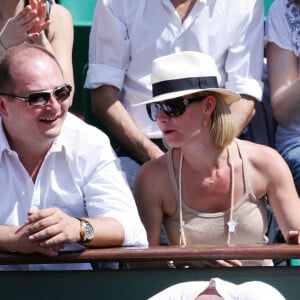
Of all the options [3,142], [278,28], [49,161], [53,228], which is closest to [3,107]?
[3,142]

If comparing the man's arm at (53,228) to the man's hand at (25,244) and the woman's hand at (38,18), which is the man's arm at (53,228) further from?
the woman's hand at (38,18)

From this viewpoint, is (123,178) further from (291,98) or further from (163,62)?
(291,98)

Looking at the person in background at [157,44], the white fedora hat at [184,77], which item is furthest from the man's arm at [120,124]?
the white fedora hat at [184,77]

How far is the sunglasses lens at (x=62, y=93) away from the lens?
3387mm

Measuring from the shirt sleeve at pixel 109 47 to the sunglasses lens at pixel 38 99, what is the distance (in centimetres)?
86

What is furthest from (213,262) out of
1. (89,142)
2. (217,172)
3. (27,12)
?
(27,12)

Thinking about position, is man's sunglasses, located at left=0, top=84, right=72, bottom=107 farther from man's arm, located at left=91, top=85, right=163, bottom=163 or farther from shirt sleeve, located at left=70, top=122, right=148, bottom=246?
man's arm, located at left=91, top=85, right=163, bottom=163

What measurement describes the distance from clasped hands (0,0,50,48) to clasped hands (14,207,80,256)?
0.93 metres

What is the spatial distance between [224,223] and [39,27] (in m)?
1.02

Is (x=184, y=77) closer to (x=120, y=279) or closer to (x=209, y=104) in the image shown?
(x=209, y=104)

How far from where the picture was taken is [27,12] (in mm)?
3809

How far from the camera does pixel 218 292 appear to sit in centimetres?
278

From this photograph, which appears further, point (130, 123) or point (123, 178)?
point (130, 123)

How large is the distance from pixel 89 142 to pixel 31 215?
1.41 ft
